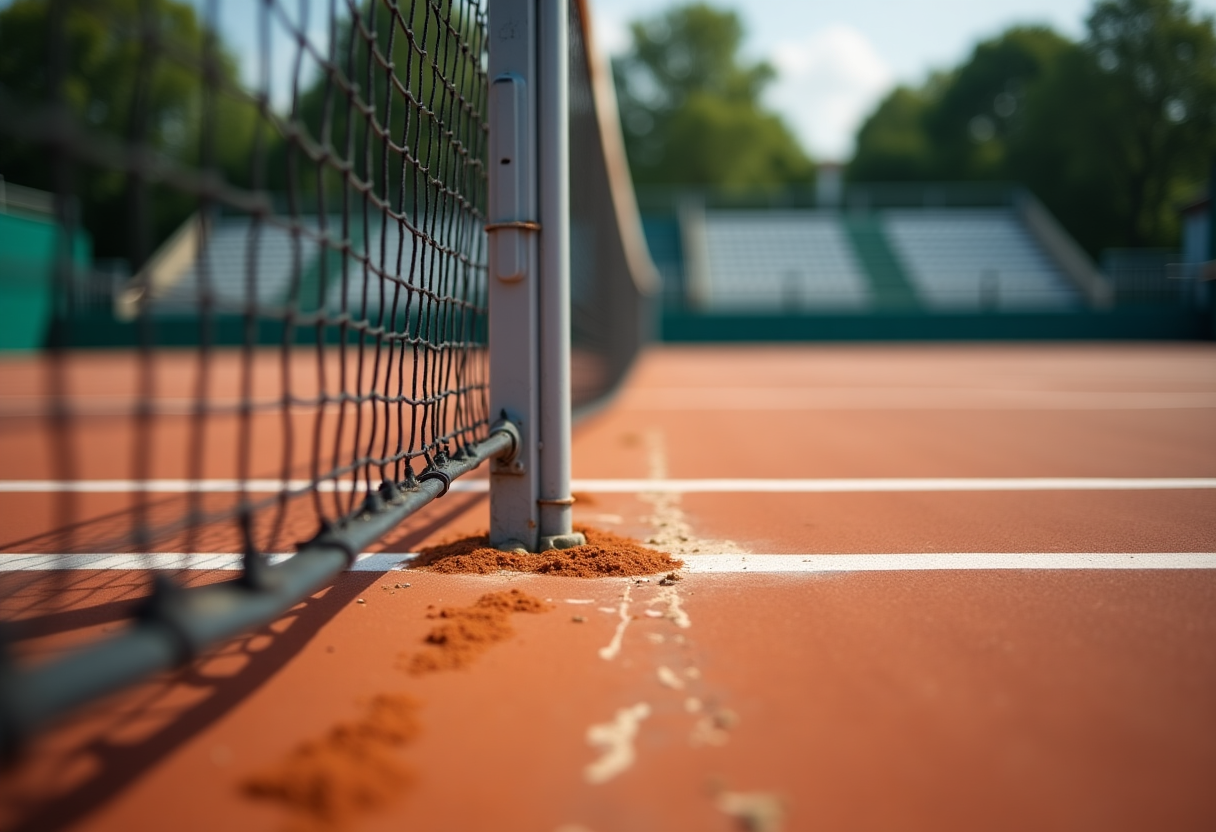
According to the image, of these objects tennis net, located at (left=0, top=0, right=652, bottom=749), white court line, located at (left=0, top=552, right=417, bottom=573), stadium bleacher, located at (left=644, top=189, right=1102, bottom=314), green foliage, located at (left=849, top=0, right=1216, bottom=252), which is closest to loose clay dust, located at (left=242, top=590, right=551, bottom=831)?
tennis net, located at (left=0, top=0, right=652, bottom=749)

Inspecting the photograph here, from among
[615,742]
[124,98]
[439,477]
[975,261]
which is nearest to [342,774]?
[615,742]

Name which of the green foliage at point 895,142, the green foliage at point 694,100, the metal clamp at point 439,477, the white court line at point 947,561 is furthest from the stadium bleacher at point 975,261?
the metal clamp at point 439,477

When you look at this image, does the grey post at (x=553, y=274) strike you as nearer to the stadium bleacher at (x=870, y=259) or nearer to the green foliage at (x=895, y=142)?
the stadium bleacher at (x=870, y=259)

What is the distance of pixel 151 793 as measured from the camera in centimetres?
97

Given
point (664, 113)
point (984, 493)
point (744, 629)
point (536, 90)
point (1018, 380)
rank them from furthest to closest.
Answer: point (664, 113), point (1018, 380), point (984, 493), point (536, 90), point (744, 629)

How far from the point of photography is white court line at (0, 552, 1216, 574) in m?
1.88

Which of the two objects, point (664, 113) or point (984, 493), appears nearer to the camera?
point (984, 493)

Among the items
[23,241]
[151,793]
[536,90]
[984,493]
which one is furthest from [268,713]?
[23,241]

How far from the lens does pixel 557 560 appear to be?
74.5 inches

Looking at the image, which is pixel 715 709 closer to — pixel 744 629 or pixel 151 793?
pixel 744 629

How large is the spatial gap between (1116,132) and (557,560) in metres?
34.6

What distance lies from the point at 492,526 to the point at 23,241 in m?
19.1

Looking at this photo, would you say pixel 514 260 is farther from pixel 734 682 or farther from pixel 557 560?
pixel 734 682

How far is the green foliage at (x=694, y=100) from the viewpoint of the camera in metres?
38.5
